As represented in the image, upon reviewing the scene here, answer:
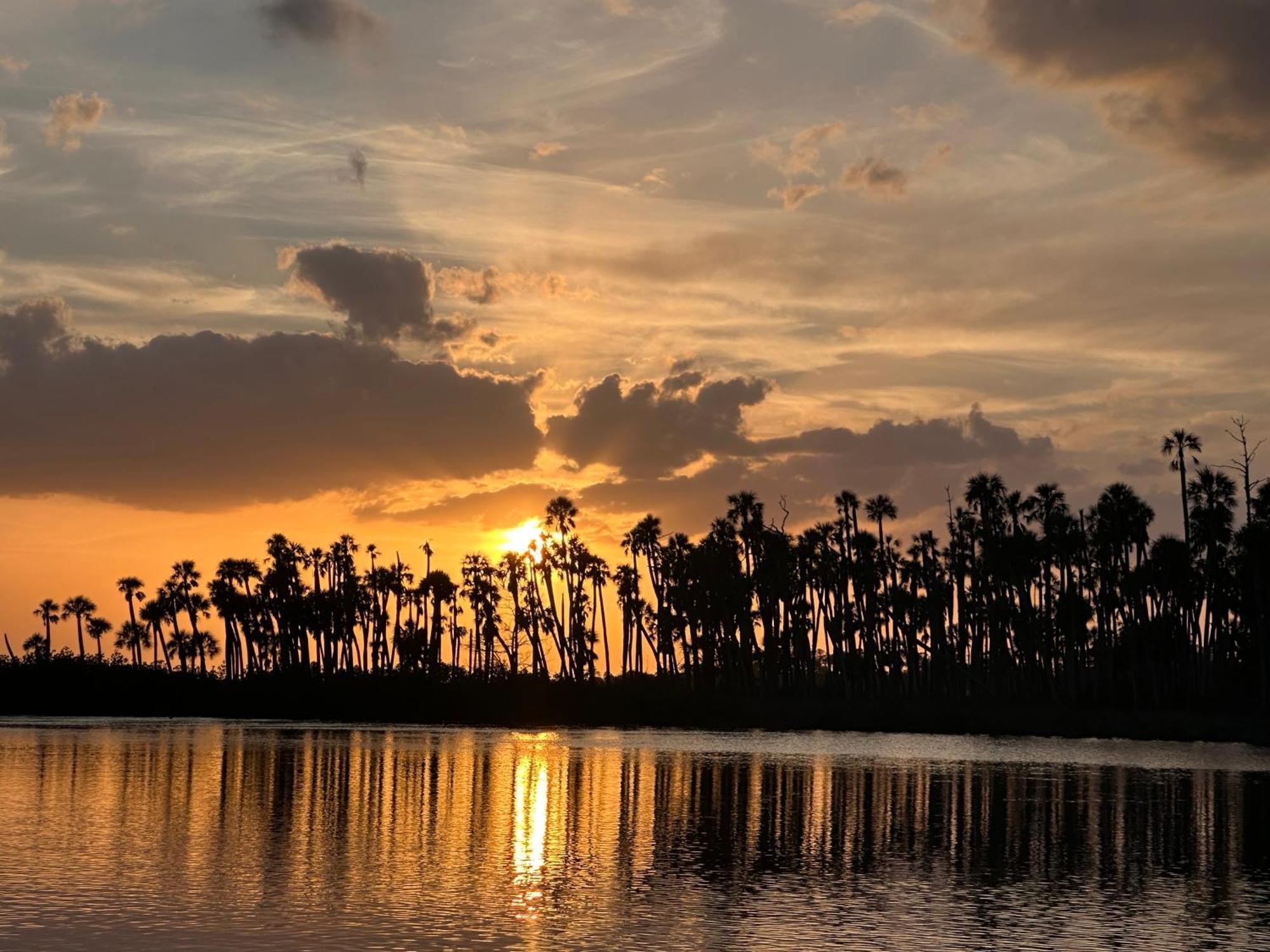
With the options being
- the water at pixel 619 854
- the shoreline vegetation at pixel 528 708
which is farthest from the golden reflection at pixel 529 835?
the shoreline vegetation at pixel 528 708

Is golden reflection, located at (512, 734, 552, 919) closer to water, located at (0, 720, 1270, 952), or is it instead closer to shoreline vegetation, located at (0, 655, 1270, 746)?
water, located at (0, 720, 1270, 952)

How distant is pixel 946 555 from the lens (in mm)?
155875

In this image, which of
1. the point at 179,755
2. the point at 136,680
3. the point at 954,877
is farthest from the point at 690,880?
the point at 136,680

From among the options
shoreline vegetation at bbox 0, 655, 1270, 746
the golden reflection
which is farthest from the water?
shoreline vegetation at bbox 0, 655, 1270, 746

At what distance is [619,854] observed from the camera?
3831 centimetres

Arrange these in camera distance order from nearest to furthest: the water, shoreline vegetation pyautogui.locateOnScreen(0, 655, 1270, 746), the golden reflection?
the water
the golden reflection
shoreline vegetation pyautogui.locateOnScreen(0, 655, 1270, 746)

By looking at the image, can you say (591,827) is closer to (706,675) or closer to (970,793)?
(970,793)

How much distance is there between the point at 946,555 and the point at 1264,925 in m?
128

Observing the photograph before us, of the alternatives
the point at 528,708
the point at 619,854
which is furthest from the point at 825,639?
the point at 619,854

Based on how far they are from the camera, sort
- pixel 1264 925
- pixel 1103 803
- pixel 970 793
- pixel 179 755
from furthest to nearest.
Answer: pixel 179 755
pixel 970 793
pixel 1103 803
pixel 1264 925

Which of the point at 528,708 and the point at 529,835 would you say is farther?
the point at 528,708

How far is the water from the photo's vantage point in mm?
27062

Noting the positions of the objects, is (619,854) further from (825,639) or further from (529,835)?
(825,639)

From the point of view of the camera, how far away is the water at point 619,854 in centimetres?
2706
